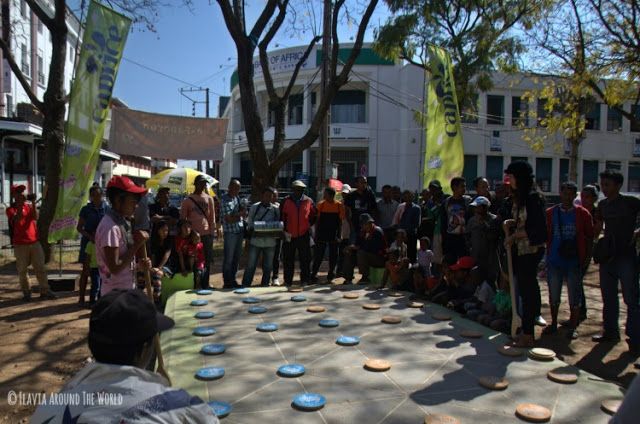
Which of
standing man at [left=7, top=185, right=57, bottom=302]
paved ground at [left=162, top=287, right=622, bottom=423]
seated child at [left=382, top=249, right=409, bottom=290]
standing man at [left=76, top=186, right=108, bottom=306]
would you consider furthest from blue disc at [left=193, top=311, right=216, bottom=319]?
standing man at [left=7, top=185, right=57, bottom=302]

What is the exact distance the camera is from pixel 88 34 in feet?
23.3

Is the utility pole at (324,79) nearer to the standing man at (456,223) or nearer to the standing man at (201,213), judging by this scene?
the standing man at (201,213)

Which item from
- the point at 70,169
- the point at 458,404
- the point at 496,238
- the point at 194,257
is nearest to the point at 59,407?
the point at 458,404

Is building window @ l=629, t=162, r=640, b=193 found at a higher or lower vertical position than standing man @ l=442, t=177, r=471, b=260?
higher

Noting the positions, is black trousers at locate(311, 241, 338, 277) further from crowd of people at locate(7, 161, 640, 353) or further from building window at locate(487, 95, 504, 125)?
building window at locate(487, 95, 504, 125)

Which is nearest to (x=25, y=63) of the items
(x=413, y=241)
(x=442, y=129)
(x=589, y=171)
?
(x=442, y=129)

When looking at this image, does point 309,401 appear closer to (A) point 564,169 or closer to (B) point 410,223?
(B) point 410,223

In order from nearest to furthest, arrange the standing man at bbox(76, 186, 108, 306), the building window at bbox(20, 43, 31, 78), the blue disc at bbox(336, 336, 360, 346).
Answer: the blue disc at bbox(336, 336, 360, 346) < the standing man at bbox(76, 186, 108, 306) < the building window at bbox(20, 43, 31, 78)

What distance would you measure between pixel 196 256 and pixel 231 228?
0.66 m

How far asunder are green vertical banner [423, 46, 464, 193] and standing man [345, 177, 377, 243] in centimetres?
107

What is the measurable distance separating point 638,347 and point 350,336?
281cm

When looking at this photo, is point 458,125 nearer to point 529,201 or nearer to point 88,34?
point 529,201

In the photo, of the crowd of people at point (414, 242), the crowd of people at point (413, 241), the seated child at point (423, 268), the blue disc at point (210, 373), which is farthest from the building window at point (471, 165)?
the blue disc at point (210, 373)

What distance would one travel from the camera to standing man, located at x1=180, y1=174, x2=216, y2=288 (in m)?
7.21
